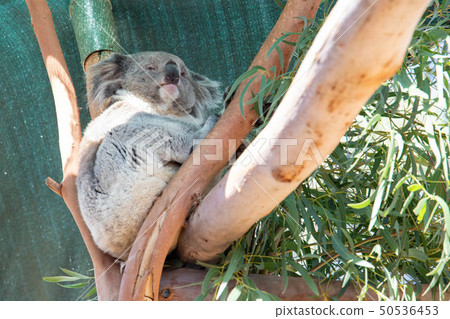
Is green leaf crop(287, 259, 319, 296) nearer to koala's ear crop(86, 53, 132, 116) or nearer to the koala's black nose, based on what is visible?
the koala's black nose

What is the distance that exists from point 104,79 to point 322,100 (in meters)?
1.41

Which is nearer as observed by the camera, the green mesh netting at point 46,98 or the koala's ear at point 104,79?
the koala's ear at point 104,79

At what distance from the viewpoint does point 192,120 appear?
2.28 meters

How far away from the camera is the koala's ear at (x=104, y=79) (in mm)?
2203

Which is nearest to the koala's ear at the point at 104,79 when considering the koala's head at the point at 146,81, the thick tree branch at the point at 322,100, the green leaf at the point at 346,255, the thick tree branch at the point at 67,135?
the koala's head at the point at 146,81

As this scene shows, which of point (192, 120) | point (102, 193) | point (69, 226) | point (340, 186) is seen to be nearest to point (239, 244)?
point (340, 186)

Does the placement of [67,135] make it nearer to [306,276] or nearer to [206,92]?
[206,92]

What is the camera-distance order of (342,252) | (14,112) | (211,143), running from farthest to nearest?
(14,112)
(211,143)
(342,252)

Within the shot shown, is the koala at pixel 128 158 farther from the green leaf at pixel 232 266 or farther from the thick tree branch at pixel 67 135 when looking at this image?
the green leaf at pixel 232 266

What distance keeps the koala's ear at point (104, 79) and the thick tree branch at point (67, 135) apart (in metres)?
0.19

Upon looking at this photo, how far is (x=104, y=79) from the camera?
2227 mm

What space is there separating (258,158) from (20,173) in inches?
79.6

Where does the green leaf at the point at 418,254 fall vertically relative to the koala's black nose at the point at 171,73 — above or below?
below
